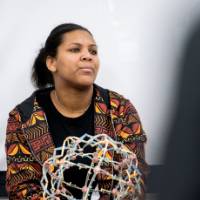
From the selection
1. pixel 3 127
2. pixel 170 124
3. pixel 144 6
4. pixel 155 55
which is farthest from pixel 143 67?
pixel 170 124

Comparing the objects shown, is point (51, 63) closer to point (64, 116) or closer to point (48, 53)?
point (48, 53)

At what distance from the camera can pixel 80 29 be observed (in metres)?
1.88

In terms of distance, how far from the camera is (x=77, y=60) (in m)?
1.80

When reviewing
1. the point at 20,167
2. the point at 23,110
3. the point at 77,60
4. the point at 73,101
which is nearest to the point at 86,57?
the point at 77,60

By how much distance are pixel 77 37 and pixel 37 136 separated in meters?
0.38

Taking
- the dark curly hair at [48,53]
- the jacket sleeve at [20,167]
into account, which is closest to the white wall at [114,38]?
the dark curly hair at [48,53]

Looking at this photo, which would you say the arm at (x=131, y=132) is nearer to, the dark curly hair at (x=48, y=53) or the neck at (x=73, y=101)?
the neck at (x=73, y=101)

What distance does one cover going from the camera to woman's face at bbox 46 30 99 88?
1.80m

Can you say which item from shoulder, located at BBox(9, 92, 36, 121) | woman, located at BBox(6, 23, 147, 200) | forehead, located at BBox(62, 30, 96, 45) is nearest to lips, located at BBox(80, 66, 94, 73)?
woman, located at BBox(6, 23, 147, 200)

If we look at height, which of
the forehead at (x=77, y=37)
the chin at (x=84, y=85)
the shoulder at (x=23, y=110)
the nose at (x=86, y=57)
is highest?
the forehead at (x=77, y=37)

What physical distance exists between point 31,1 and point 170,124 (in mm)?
1596

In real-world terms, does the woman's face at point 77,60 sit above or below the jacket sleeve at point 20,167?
above

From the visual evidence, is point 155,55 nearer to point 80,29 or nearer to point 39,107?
point 80,29

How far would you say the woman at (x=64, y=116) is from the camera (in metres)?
1.75
